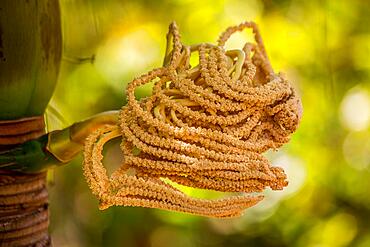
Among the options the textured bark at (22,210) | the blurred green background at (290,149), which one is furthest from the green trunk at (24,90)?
the blurred green background at (290,149)

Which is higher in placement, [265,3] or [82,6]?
[265,3]

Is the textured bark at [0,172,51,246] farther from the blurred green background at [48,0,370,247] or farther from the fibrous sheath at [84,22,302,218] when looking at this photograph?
the blurred green background at [48,0,370,247]

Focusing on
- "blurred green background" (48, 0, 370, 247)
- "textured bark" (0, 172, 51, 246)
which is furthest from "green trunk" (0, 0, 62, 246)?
"blurred green background" (48, 0, 370, 247)

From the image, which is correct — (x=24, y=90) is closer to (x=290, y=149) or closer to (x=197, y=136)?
(x=197, y=136)

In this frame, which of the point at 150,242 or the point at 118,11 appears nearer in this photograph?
the point at 118,11

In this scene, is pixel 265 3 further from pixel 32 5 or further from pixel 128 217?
pixel 32 5

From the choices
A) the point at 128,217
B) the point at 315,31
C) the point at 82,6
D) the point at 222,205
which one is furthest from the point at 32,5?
the point at 128,217

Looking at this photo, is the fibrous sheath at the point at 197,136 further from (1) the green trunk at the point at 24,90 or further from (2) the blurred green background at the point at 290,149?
(2) the blurred green background at the point at 290,149

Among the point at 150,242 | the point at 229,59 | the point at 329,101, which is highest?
the point at 329,101
